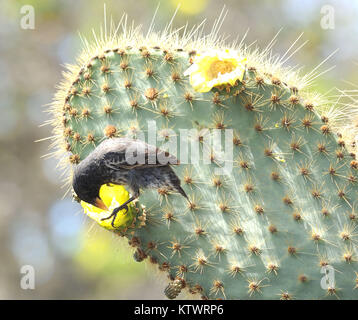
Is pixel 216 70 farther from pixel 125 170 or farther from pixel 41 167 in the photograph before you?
pixel 41 167

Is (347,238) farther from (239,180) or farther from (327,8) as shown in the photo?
(327,8)

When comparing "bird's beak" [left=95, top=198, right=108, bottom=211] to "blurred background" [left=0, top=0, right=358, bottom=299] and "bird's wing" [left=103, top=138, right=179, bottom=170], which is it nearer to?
"bird's wing" [left=103, top=138, right=179, bottom=170]

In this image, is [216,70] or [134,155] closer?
[134,155]

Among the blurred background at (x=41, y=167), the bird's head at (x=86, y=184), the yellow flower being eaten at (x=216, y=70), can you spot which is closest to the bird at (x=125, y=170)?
the bird's head at (x=86, y=184)

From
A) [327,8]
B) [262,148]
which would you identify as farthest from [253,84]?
[327,8]

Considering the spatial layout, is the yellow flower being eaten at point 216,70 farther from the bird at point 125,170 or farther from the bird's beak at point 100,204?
the bird's beak at point 100,204

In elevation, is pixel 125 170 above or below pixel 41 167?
below

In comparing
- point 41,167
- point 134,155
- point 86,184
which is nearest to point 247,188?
point 134,155
